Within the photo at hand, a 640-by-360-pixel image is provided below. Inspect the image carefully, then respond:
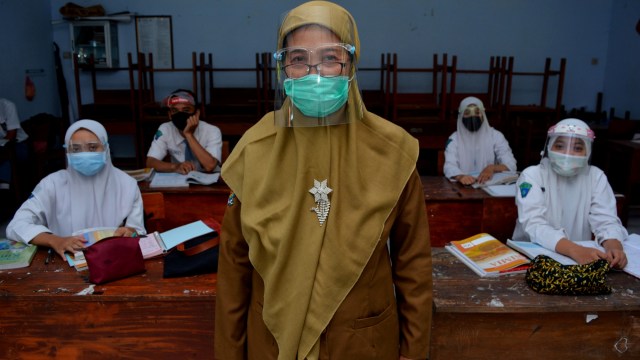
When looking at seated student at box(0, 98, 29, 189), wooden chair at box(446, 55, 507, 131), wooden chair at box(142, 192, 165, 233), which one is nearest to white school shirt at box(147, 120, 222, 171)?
wooden chair at box(142, 192, 165, 233)

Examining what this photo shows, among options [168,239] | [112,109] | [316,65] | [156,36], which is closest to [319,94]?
[316,65]

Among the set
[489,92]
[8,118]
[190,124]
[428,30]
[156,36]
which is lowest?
[8,118]

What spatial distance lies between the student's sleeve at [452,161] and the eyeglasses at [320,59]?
A: 2.50 meters

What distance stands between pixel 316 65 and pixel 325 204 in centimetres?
30

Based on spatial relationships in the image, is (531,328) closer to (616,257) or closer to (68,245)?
(616,257)

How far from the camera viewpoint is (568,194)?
2.29 m

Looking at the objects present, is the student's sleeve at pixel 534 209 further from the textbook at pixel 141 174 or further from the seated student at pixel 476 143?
the textbook at pixel 141 174

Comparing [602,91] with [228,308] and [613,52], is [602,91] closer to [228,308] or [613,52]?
[613,52]

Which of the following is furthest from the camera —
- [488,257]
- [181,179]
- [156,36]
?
[156,36]

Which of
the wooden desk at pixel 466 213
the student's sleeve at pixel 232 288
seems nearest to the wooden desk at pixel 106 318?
the student's sleeve at pixel 232 288

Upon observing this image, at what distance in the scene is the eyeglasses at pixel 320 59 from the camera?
3.47ft

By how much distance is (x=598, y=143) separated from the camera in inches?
218

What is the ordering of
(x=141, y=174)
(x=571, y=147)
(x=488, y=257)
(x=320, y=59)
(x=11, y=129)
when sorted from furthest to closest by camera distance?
(x=11, y=129) → (x=141, y=174) → (x=571, y=147) → (x=488, y=257) → (x=320, y=59)

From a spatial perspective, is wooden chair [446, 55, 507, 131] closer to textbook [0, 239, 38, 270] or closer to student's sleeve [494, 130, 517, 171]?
student's sleeve [494, 130, 517, 171]
